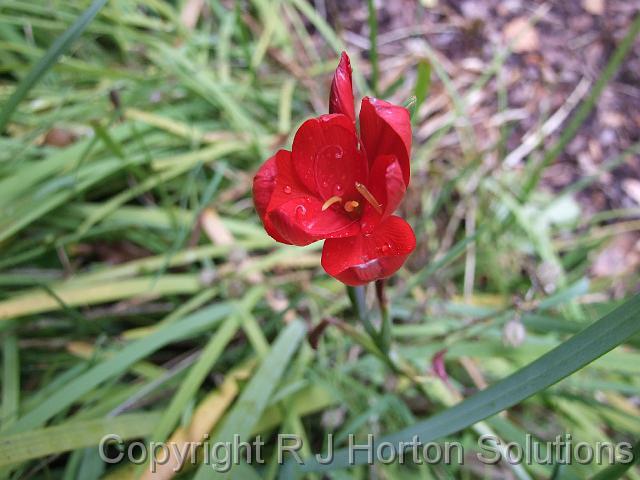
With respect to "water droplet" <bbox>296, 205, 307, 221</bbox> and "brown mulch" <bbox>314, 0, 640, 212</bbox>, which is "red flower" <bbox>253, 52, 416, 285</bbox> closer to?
"water droplet" <bbox>296, 205, 307, 221</bbox>

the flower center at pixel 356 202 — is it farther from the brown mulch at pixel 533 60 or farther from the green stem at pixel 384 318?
the brown mulch at pixel 533 60

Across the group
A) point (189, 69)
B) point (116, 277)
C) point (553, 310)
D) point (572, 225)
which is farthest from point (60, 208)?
point (572, 225)

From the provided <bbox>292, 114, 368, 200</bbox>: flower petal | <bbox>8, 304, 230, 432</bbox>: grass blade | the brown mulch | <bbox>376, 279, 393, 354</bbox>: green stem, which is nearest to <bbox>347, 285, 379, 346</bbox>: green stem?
<bbox>376, 279, 393, 354</bbox>: green stem

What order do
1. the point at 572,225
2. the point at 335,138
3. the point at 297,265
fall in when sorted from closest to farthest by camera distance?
the point at 335,138 → the point at 297,265 → the point at 572,225

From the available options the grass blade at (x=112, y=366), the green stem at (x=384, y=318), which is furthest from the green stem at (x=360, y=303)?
the grass blade at (x=112, y=366)

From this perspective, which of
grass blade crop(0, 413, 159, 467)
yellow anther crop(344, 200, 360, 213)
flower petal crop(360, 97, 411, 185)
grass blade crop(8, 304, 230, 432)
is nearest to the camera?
flower petal crop(360, 97, 411, 185)

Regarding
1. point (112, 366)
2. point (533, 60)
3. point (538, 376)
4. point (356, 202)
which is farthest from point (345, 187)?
point (533, 60)

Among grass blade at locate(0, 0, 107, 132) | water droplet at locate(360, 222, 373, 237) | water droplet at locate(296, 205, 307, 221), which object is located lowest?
water droplet at locate(360, 222, 373, 237)

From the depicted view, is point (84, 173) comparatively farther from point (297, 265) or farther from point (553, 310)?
point (553, 310)
